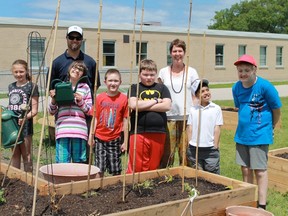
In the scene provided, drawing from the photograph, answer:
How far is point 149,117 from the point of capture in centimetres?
414

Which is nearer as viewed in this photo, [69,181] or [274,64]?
[69,181]

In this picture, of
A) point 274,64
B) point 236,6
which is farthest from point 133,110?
point 236,6

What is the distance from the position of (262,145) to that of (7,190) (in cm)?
222

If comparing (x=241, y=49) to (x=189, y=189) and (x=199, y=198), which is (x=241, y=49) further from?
(x=199, y=198)

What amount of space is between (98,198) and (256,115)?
64.3 inches

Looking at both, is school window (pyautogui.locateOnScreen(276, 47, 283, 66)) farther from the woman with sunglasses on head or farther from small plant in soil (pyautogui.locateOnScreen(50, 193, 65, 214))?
small plant in soil (pyautogui.locateOnScreen(50, 193, 65, 214))

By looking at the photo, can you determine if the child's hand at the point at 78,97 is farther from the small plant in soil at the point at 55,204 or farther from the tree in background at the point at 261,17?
the tree in background at the point at 261,17

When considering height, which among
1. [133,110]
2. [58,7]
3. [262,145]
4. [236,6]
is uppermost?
[236,6]

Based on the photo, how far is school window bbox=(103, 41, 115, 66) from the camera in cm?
2423

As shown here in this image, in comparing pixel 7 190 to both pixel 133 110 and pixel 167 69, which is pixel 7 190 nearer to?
pixel 133 110

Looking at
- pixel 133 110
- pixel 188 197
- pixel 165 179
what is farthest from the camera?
pixel 133 110

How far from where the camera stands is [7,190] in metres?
3.48

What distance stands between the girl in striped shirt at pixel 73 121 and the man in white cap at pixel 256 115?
1.45 meters

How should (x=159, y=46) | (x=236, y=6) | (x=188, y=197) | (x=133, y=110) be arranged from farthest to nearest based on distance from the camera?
(x=236, y=6)
(x=159, y=46)
(x=133, y=110)
(x=188, y=197)
